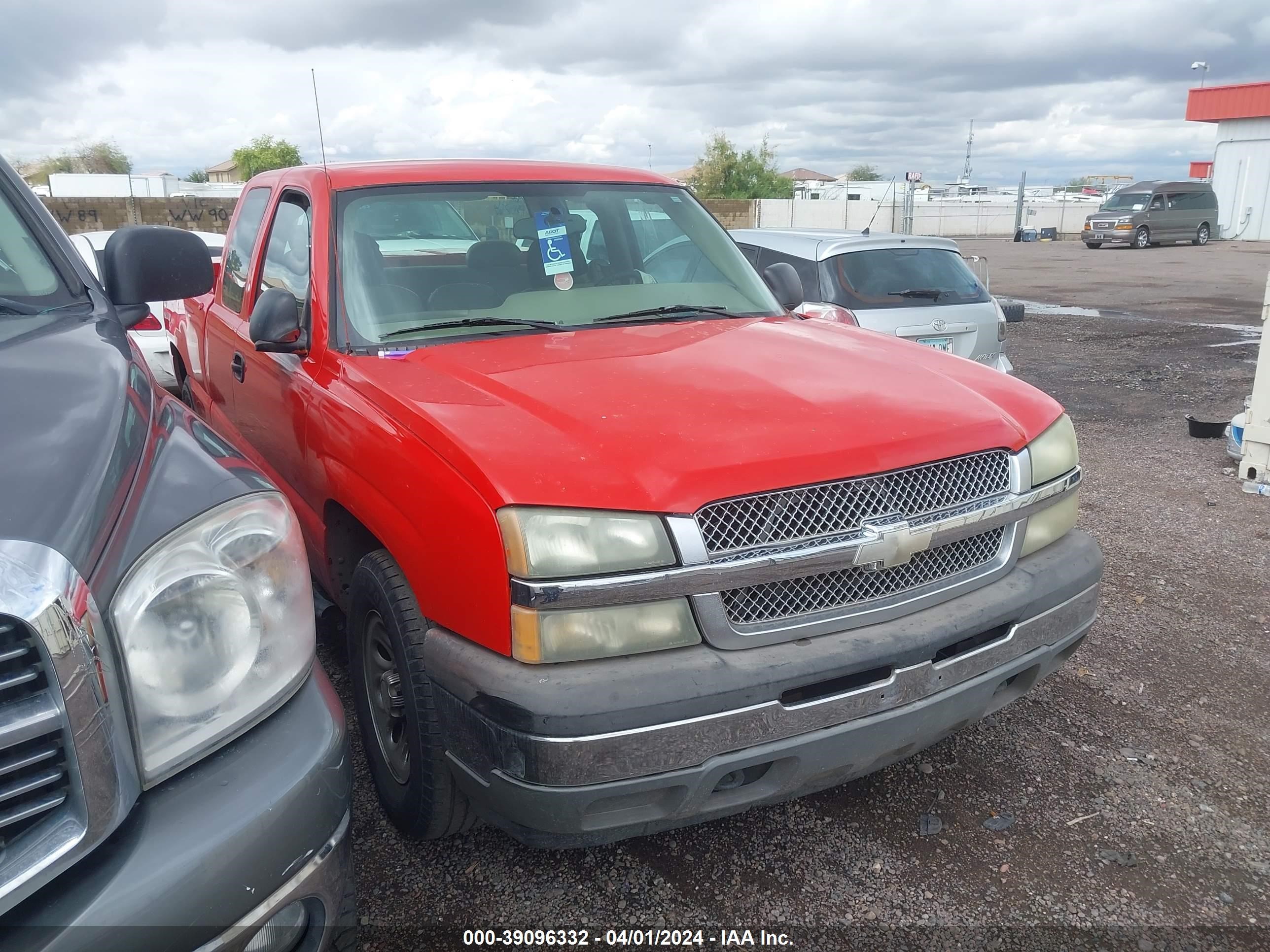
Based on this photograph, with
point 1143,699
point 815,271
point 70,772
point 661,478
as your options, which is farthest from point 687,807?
point 815,271

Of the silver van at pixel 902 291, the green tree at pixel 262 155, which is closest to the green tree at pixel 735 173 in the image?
the green tree at pixel 262 155

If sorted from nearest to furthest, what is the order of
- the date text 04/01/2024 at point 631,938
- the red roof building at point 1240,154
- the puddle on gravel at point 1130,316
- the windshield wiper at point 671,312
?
the date text 04/01/2024 at point 631,938, the windshield wiper at point 671,312, the puddle on gravel at point 1130,316, the red roof building at point 1240,154

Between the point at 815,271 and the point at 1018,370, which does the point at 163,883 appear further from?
the point at 1018,370

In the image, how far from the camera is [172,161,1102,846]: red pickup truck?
2023 millimetres

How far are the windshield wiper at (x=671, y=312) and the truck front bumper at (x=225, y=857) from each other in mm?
1932

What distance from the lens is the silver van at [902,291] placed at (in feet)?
21.9

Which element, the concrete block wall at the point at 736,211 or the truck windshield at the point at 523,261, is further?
the concrete block wall at the point at 736,211

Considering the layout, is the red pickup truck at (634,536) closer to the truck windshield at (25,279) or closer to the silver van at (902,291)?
the truck windshield at (25,279)

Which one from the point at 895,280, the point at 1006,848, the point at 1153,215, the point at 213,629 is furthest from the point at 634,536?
the point at 1153,215

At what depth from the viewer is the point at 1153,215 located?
109 ft

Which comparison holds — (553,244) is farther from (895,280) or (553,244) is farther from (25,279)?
(895,280)

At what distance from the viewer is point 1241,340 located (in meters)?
12.3

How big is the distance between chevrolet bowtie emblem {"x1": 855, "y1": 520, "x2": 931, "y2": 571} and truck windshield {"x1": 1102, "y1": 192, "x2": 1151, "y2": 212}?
118ft

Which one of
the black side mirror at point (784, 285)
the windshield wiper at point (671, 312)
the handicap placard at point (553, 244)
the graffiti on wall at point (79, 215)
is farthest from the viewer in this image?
the graffiti on wall at point (79, 215)
